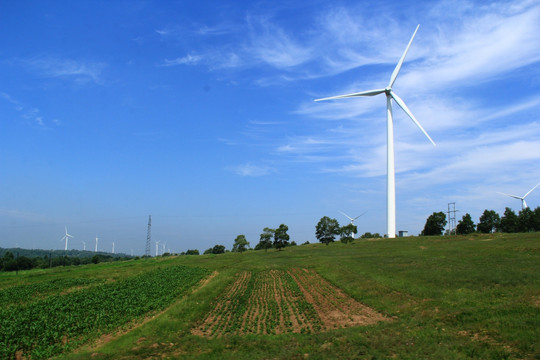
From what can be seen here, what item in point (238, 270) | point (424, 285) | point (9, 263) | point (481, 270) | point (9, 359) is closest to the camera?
point (9, 359)

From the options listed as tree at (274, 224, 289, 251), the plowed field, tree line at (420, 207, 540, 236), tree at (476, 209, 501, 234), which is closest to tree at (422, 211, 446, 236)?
tree line at (420, 207, 540, 236)

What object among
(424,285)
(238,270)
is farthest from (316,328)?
(238,270)

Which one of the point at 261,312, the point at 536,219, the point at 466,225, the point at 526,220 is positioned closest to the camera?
the point at 261,312

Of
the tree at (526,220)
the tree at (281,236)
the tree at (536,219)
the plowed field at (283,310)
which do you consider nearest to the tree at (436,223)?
the tree at (526,220)

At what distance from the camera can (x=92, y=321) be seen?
27.1 m

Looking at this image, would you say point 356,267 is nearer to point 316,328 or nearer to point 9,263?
point 316,328

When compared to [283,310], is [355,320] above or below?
above

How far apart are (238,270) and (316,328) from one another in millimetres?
42680

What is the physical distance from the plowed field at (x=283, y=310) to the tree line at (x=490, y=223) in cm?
11023

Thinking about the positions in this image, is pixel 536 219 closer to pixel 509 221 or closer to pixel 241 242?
pixel 509 221

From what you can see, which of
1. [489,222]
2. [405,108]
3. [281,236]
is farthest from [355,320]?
[489,222]

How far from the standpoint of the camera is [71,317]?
89.2 ft

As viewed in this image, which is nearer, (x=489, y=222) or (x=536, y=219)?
(x=536, y=219)

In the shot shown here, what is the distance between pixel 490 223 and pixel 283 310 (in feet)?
448
